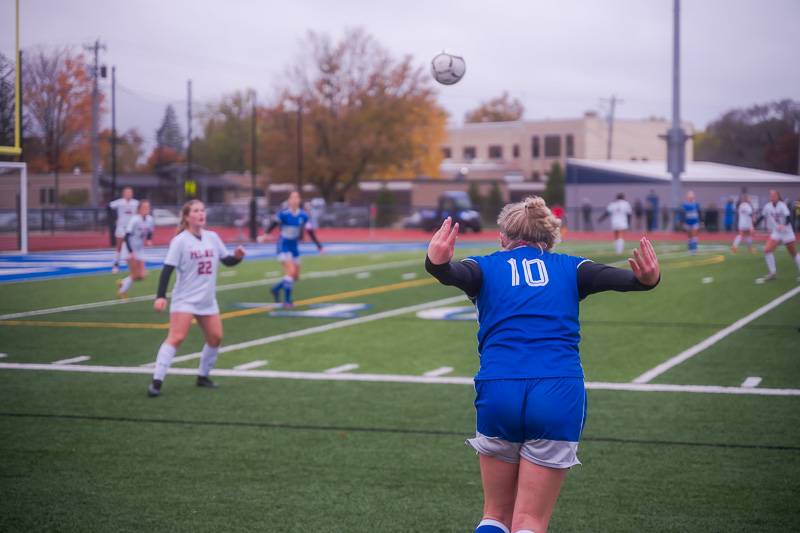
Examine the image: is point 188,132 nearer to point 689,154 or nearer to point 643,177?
point 643,177

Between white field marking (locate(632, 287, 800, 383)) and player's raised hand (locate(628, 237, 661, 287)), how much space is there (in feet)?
22.6

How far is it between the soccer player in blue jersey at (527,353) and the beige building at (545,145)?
8041 centimetres

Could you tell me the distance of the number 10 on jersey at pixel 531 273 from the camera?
437 centimetres

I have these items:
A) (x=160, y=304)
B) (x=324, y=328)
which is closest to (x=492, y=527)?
(x=160, y=304)

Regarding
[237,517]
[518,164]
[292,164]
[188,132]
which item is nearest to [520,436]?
[237,517]

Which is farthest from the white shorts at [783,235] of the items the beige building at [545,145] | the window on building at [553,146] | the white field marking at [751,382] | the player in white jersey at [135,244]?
the window on building at [553,146]

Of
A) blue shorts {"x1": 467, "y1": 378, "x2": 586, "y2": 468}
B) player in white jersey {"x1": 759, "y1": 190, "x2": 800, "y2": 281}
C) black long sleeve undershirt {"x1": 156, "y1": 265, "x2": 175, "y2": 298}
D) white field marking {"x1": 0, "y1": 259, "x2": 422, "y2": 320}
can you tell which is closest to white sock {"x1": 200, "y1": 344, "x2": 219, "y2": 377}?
black long sleeve undershirt {"x1": 156, "y1": 265, "x2": 175, "y2": 298}

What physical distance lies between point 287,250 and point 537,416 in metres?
→ 14.7

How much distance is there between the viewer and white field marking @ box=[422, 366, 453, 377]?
11656mm

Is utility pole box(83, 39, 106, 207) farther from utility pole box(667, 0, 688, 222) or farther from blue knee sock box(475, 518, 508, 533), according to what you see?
blue knee sock box(475, 518, 508, 533)

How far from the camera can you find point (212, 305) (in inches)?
412

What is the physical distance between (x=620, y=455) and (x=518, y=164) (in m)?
84.7

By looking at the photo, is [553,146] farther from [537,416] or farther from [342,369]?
[537,416]

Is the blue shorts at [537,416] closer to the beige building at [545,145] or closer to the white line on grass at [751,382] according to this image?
the white line on grass at [751,382]
